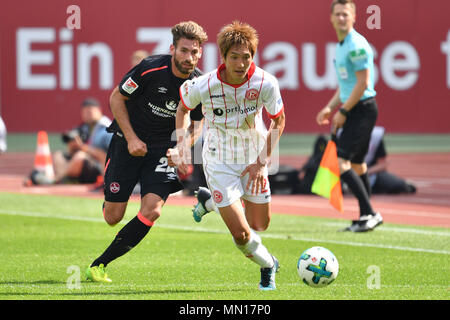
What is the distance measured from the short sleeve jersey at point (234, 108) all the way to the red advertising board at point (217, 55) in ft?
56.9

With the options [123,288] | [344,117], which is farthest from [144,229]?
[344,117]

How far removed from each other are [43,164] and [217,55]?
845 cm

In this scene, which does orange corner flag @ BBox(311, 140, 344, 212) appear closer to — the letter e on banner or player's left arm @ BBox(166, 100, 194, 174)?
player's left arm @ BBox(166, 100, 194, 174)

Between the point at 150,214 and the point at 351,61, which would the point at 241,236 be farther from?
the point at 351,61

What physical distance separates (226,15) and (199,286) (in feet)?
60.3

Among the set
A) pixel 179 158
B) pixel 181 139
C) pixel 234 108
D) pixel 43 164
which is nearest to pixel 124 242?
pixel 179 158

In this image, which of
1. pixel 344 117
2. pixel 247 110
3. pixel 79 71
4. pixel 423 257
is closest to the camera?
pixel 247 110

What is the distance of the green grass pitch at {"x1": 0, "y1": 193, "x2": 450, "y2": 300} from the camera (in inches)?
289

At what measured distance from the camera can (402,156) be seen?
23.4m

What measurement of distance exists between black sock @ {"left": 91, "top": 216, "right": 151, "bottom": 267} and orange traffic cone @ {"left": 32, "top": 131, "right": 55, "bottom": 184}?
994cm

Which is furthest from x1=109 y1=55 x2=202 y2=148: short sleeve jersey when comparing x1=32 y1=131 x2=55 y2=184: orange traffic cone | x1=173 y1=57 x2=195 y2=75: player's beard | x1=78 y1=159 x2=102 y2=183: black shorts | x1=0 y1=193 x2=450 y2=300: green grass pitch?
x1=32 y1=131 x2=55 y2=184: orange traffic cone

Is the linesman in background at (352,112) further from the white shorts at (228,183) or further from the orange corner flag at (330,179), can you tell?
the white shorts at (228,183)

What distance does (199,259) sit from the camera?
30.9ft

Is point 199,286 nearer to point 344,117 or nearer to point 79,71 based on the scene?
point 344,117
